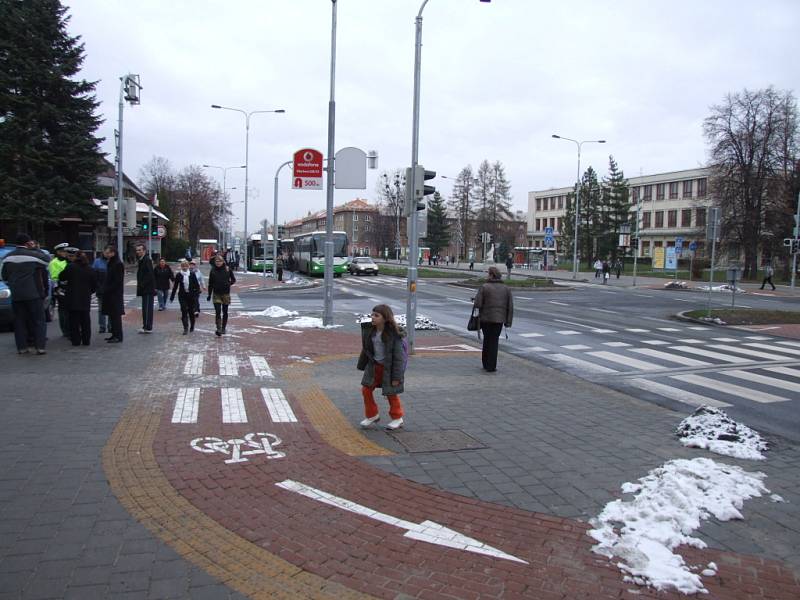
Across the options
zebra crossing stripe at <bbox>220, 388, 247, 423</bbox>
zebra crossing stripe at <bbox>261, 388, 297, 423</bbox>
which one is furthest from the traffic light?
zebra crossing stripe at <bbox>220, 388, 247, 423</bbox>

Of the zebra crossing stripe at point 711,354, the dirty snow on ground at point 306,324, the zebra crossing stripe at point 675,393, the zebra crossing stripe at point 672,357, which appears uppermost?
the dirty snow on ground at point 306,324

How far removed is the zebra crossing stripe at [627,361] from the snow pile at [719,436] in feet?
15.0

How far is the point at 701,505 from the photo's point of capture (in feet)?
15.5

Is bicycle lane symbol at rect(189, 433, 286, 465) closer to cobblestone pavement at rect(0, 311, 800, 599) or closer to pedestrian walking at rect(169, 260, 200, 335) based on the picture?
cobblestone pavement at rect(0, 311, 800, 599)

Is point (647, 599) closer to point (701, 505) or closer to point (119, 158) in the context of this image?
point (701, 505)

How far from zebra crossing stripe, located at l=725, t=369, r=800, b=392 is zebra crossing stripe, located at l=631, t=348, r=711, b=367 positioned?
761 millimetres

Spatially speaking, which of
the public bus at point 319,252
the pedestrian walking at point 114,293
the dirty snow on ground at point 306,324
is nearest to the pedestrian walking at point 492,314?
the dirty snow on ground at point 306,324

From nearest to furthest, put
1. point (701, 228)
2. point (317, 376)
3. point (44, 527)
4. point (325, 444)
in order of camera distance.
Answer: point (44, 527) → point (325, 444) → point (317, 376) → point (701, 228)

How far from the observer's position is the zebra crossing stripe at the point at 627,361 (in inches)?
449

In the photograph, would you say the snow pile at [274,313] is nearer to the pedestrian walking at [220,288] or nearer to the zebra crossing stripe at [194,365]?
the pedestrian walking at [220,288]

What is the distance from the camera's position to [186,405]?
7531mm

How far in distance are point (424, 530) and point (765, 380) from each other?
27.2ft

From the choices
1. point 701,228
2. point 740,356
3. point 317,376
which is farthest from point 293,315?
point 701,228

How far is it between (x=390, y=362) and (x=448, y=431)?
972 millimetres
